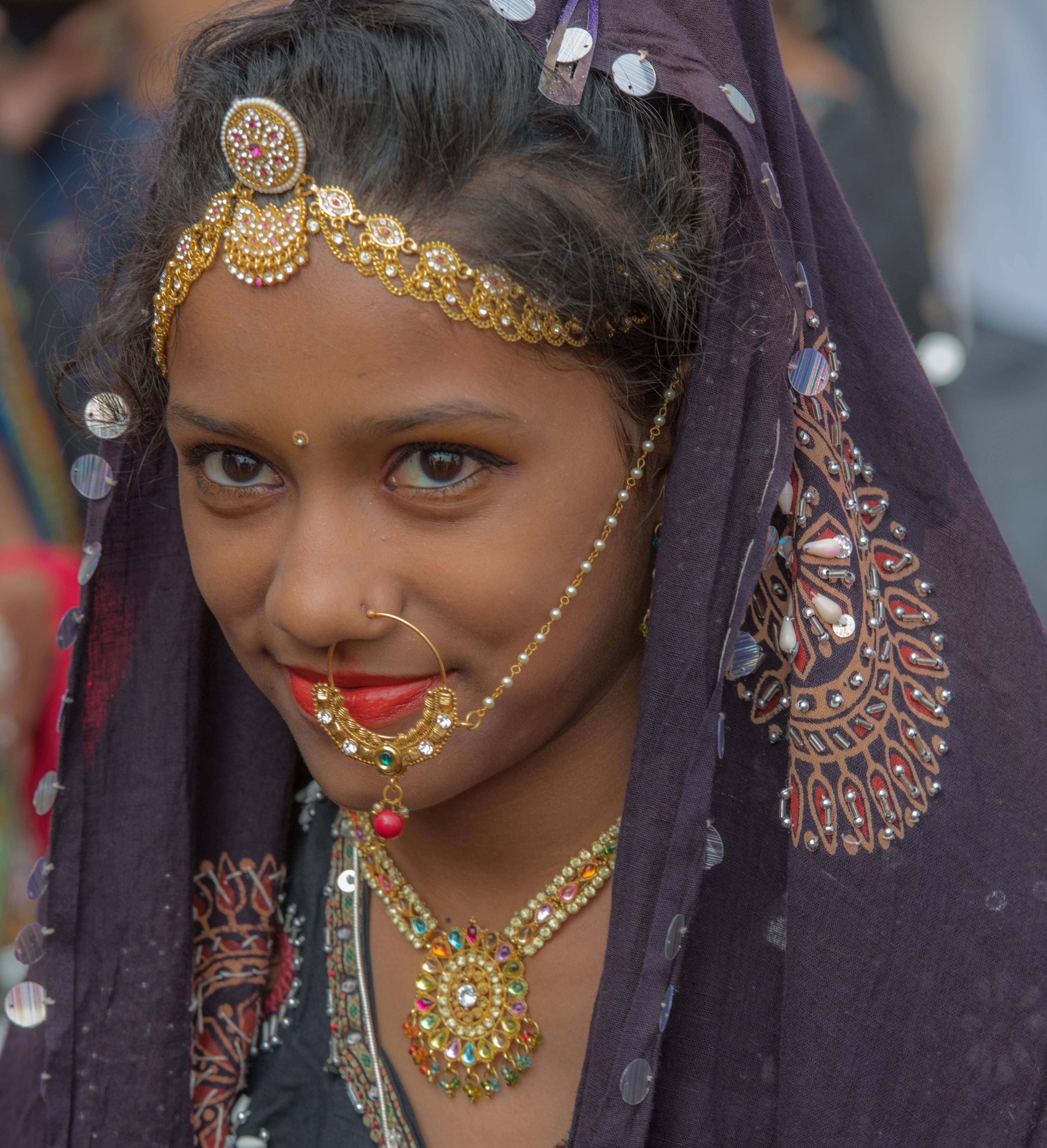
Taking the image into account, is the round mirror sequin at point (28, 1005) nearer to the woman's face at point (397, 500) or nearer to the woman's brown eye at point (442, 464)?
the woman's face at point (397, 500)

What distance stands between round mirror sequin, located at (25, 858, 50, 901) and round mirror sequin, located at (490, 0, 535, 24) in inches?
43.1

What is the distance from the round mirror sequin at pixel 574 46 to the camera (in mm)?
1165

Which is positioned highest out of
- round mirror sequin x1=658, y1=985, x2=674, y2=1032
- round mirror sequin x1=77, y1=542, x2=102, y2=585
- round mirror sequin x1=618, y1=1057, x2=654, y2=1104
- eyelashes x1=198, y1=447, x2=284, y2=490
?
eyelashes x1=198, y1=447, x2=284, y2=490

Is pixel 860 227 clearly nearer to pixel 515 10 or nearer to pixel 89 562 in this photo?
pixel 515 10

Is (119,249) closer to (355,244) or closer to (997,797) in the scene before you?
(355,244)

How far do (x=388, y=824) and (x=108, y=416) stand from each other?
0.60m

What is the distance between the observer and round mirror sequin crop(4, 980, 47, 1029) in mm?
1493

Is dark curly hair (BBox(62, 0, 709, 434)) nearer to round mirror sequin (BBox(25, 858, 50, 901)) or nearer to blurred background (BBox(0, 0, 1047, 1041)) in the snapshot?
round mirror sequin (BBox(25, 858, 50, 901))

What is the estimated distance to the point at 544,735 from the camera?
128 cm

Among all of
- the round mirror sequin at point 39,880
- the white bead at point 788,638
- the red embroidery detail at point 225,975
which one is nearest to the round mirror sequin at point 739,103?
the white bead at point 788,638

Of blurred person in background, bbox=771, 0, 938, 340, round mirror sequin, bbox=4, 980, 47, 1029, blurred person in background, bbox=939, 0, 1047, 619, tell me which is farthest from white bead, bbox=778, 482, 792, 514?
blurred person in background, bbox=939, 0, 1047, 619

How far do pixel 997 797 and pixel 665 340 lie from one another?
1.83 feet

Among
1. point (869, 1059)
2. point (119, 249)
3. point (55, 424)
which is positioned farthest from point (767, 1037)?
point (55, 424)

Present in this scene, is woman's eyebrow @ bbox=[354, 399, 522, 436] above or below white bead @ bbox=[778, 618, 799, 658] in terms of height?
above
